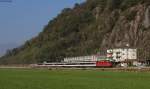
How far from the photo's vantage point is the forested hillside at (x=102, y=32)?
15200 cm

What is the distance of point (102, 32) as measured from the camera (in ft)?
548

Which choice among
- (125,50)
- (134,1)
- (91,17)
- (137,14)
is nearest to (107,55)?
(125,50)

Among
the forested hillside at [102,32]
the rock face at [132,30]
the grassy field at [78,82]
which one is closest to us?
the grassy field at [78,82]

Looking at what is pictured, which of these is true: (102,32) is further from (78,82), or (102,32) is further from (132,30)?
(78,82)

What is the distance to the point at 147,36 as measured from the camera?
14312 cm

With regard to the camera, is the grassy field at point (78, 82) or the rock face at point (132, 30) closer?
the grassy field at point (78, 82)

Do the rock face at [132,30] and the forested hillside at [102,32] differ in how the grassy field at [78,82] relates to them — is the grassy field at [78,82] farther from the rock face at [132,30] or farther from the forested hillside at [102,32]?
the forested hillside at [102,32]

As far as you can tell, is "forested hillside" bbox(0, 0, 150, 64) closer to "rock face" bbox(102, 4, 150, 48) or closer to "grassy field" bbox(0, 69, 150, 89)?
"rock face" bbox(102, 4, 150, 48)

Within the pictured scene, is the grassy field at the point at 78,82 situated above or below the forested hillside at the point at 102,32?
below

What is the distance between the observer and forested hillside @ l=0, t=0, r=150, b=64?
499ft

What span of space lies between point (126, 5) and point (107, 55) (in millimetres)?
36137

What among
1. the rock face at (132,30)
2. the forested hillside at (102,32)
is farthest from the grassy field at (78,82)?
the forested hillside at (102,32)

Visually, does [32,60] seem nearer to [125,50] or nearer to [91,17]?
[91,17]

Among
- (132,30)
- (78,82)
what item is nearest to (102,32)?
(132,30)
